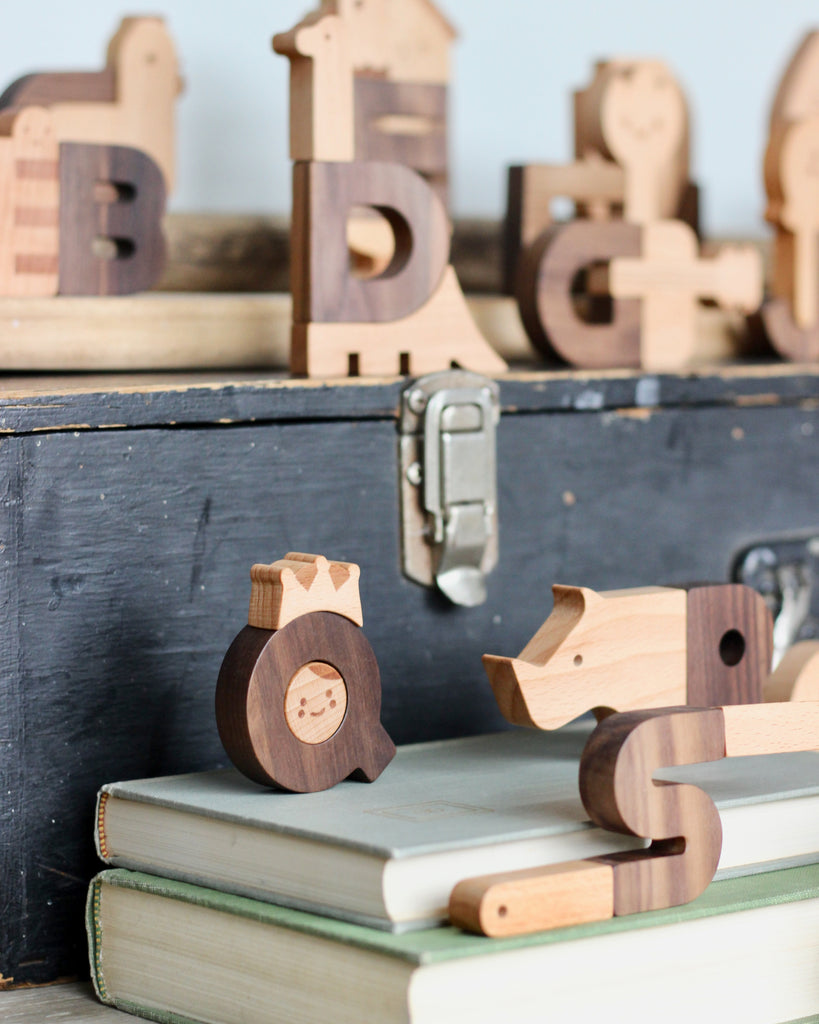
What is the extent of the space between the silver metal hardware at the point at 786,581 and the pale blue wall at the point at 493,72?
17.7 inches

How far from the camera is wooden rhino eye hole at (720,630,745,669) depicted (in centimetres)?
91

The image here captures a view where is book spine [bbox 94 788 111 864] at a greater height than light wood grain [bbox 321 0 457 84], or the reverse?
light wood grain [bbox 321 0 457 84]

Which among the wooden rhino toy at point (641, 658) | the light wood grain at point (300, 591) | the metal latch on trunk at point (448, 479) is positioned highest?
the metal latch on trunk at point (448, 479)

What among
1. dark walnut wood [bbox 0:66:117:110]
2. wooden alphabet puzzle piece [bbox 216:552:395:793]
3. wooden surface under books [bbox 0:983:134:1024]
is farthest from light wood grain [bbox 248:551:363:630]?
dark walnut wood [bbox 0:66:117:110]

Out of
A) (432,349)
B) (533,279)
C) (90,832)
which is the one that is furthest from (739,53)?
(90,832)

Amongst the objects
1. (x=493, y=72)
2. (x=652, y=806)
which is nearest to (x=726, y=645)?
(x=652, y=806)

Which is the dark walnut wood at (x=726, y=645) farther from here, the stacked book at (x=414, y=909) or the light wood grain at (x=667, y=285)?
the light wood grain at (x=667, y=285)

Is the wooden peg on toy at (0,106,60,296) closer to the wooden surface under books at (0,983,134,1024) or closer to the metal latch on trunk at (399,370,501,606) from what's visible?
the metal latch on trunk at (399,370,501,606)

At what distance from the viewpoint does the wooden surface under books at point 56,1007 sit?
0.80 metres

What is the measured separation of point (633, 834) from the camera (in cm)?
72

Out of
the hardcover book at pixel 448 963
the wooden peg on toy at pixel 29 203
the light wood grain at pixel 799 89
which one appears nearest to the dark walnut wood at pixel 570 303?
the light wood grain at pixel 799 89

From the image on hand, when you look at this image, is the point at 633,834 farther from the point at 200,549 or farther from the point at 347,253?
the point at 347,253

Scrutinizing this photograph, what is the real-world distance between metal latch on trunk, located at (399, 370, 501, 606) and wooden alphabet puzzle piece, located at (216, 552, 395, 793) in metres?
0.17

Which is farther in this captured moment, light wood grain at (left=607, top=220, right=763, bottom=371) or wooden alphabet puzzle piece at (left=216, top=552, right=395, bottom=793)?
light wood grain at (left=607, top=220, right=763, bottom=371)
